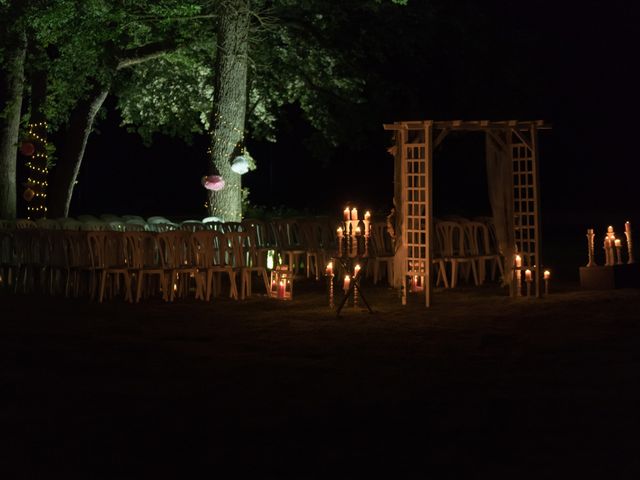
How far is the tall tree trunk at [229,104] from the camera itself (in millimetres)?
18844

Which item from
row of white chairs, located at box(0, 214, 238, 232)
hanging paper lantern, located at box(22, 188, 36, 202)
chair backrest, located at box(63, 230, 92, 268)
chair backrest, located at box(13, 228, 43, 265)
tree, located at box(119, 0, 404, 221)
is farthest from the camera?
hanging paper lantern, located at box(22, 188, 36, 202)

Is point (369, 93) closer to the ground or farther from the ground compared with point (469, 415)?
farther from the ground

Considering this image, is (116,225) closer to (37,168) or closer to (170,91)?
(170,91)

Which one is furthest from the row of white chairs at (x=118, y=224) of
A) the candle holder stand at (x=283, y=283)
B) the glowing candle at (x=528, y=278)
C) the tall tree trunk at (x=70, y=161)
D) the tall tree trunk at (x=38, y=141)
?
the tall tree trunk at (x=70, y=161)

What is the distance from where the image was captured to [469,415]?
6.68 metres

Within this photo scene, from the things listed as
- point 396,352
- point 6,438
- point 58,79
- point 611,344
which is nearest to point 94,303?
point 396,352

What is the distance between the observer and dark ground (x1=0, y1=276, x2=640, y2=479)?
18.7 ft

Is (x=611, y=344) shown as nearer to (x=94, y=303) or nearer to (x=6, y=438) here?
(x=6, y=438)

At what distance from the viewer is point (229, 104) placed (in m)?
18.9

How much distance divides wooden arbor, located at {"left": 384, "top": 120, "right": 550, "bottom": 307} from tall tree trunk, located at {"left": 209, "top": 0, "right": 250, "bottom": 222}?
4.72 metres

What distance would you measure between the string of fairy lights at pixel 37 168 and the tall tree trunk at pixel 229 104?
6301 millimetres

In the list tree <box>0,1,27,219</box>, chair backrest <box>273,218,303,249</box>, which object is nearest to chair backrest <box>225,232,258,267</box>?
chair backrest <box>273,218,303,249</box>

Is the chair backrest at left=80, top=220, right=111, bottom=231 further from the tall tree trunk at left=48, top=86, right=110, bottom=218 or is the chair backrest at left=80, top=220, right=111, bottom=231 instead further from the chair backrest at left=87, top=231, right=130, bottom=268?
the tall tree trunk at left=48, top=86, right=110, bottom=218

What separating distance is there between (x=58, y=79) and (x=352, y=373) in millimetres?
15397
